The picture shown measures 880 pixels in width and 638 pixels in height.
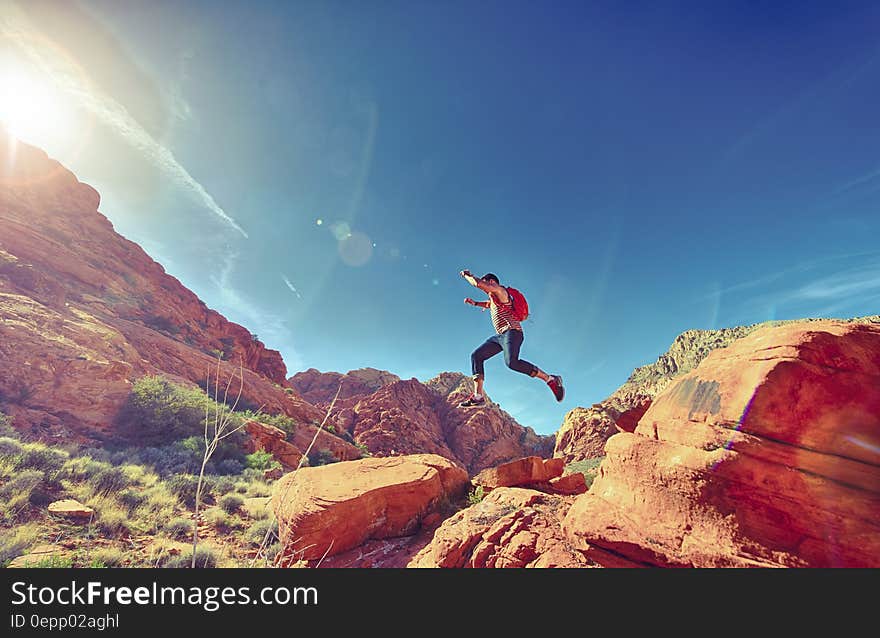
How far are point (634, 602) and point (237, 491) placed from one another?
40.0 feet

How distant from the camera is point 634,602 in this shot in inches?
107

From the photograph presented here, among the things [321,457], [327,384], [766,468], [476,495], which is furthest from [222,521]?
[327,384]

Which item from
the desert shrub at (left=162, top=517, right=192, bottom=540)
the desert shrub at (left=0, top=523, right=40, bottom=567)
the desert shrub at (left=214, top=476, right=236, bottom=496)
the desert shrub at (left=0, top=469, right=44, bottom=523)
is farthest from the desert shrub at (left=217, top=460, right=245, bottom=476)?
the desert shrub at (left=0, top=523, right=40, bottom=567)

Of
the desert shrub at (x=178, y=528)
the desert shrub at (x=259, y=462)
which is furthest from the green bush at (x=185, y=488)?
the desert shrub at (x=259, y=462)

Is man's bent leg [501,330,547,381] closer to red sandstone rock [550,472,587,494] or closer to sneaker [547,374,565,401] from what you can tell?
sneaker [547,374,565,401]

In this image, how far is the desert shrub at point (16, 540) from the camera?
5289 mm

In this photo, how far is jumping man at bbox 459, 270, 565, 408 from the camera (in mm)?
6020

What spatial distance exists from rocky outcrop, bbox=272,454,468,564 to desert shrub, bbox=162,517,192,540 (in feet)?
6.31

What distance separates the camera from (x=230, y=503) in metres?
9.56

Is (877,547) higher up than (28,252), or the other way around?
(28,252)

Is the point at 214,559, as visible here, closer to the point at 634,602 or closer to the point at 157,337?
the point at 634,602

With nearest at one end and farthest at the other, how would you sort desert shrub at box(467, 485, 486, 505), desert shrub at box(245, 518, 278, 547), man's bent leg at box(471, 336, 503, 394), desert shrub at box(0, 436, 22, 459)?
man's bent leg at box(471, 336, 503, 394) < desert shrub at box(245, 518, 278, 547) < desert shrub at box(0, 436, 22, 459) < desert shrub at box(467, 485, 486, 505)

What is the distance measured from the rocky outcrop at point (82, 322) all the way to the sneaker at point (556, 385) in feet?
17.0

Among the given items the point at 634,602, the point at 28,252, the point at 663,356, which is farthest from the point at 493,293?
the point at 663,356
